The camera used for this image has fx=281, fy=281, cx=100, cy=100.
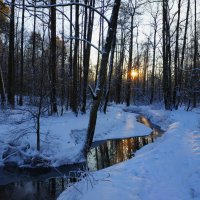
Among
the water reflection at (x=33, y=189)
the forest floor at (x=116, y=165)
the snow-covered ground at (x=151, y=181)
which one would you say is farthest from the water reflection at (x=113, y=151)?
the snow-covered ground at (x=151, y=181)

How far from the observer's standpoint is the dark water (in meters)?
7.70

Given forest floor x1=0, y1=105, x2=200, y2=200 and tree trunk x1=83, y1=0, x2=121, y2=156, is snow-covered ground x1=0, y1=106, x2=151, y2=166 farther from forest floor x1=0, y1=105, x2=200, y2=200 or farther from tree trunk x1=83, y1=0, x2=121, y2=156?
tree trunk x1=83, y1=0, x2=121, y2=156

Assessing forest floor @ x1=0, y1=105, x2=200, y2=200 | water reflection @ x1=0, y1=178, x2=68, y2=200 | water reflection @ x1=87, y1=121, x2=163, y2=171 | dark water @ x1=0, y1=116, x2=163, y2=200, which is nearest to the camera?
forest floor @ x1=0, y1=105, x2=200, y2=200

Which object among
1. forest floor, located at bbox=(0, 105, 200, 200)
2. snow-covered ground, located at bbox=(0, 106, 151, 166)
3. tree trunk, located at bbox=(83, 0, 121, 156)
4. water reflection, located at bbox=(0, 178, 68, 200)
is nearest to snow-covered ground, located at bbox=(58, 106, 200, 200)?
forest floor, located at bbox=(0, 105, 200, 200)

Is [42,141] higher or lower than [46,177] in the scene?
higher

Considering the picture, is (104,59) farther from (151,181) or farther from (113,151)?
(151,181)

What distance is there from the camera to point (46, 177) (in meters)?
9.19

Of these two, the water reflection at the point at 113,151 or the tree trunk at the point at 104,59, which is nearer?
the tree trunk at the point at 104,59

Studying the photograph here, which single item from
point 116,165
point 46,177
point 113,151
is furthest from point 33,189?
point 113,151

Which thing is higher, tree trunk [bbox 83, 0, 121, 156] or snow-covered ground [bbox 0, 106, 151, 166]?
tree trunk [bbox 83, 0, 121, 156]

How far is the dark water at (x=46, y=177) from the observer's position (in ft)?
25.3

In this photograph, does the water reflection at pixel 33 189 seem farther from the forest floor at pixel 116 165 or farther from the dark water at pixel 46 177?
the forest floor at pixel 116 165

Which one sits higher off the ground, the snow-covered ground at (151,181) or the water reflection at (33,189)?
the snow-covered ground at (151,181)

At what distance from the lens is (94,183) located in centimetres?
629
